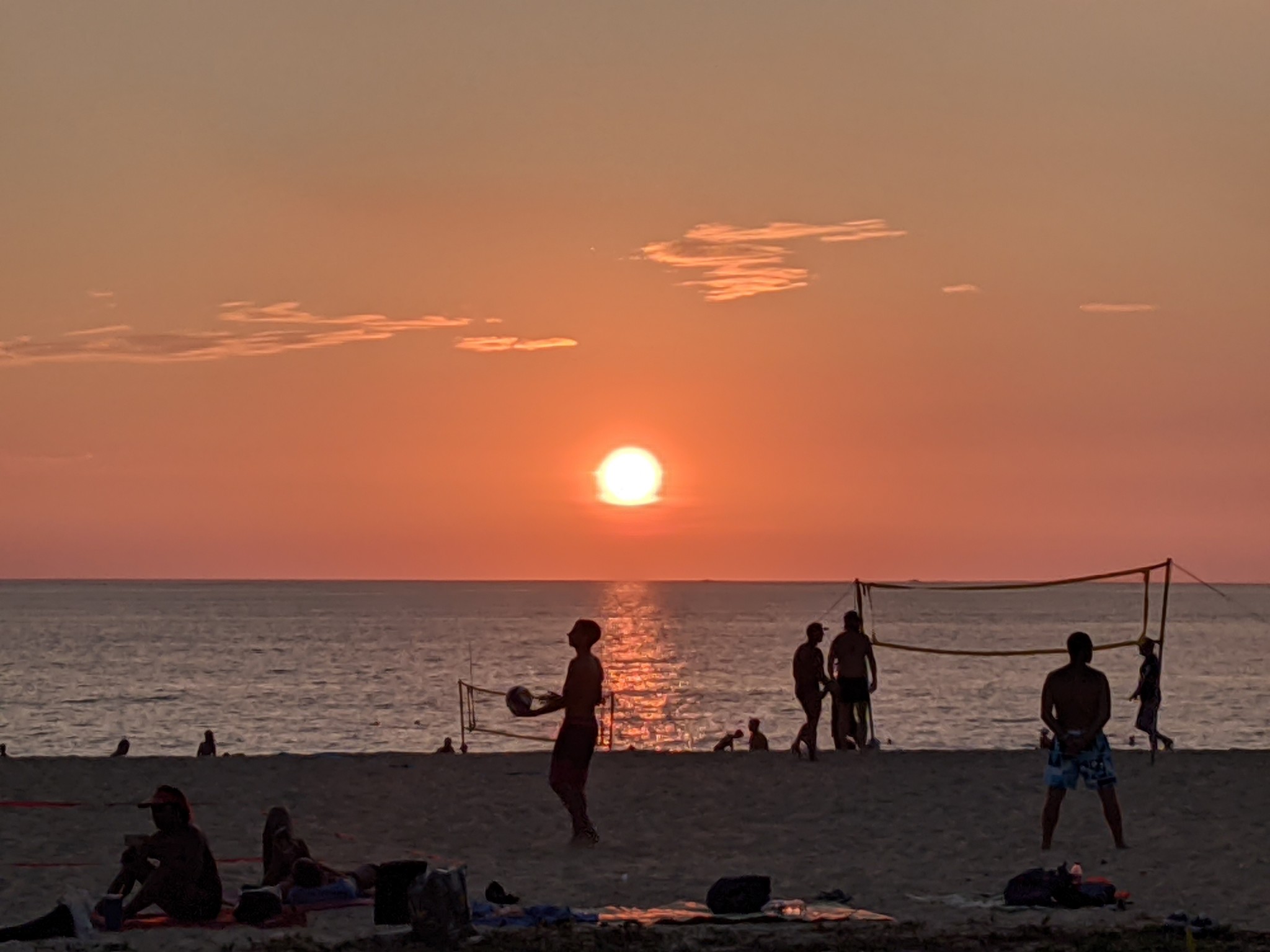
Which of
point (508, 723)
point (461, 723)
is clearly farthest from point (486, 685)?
point (461, 723)

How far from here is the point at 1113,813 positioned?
550 inches

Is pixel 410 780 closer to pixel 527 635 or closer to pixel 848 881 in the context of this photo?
pixel 848 881

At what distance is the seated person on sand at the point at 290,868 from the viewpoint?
1160cm

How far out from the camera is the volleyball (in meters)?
15.1

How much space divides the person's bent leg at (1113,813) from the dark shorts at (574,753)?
157 inches

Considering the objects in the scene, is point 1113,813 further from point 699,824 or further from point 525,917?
point 525,917

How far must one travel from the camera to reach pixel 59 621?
7229 inches

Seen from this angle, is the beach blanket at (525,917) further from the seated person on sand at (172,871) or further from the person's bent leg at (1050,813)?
the person's bent leg at (1050,813)

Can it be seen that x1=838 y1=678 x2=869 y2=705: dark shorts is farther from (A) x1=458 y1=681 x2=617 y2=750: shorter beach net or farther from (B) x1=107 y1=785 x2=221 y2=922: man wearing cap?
(A) x1=458 y1=681 x2=617 y2=750: shorter beach net

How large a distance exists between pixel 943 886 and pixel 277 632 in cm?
14021

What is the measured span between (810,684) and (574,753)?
6.84 meters

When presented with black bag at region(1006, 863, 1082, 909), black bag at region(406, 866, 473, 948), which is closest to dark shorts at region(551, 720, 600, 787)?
black bag at region(1006, 863, 1082, 909)

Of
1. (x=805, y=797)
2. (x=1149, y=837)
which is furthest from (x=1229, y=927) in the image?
(x=805, y=797)

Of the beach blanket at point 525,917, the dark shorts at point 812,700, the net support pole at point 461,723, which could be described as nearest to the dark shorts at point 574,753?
the beach blanket at point 525,917
